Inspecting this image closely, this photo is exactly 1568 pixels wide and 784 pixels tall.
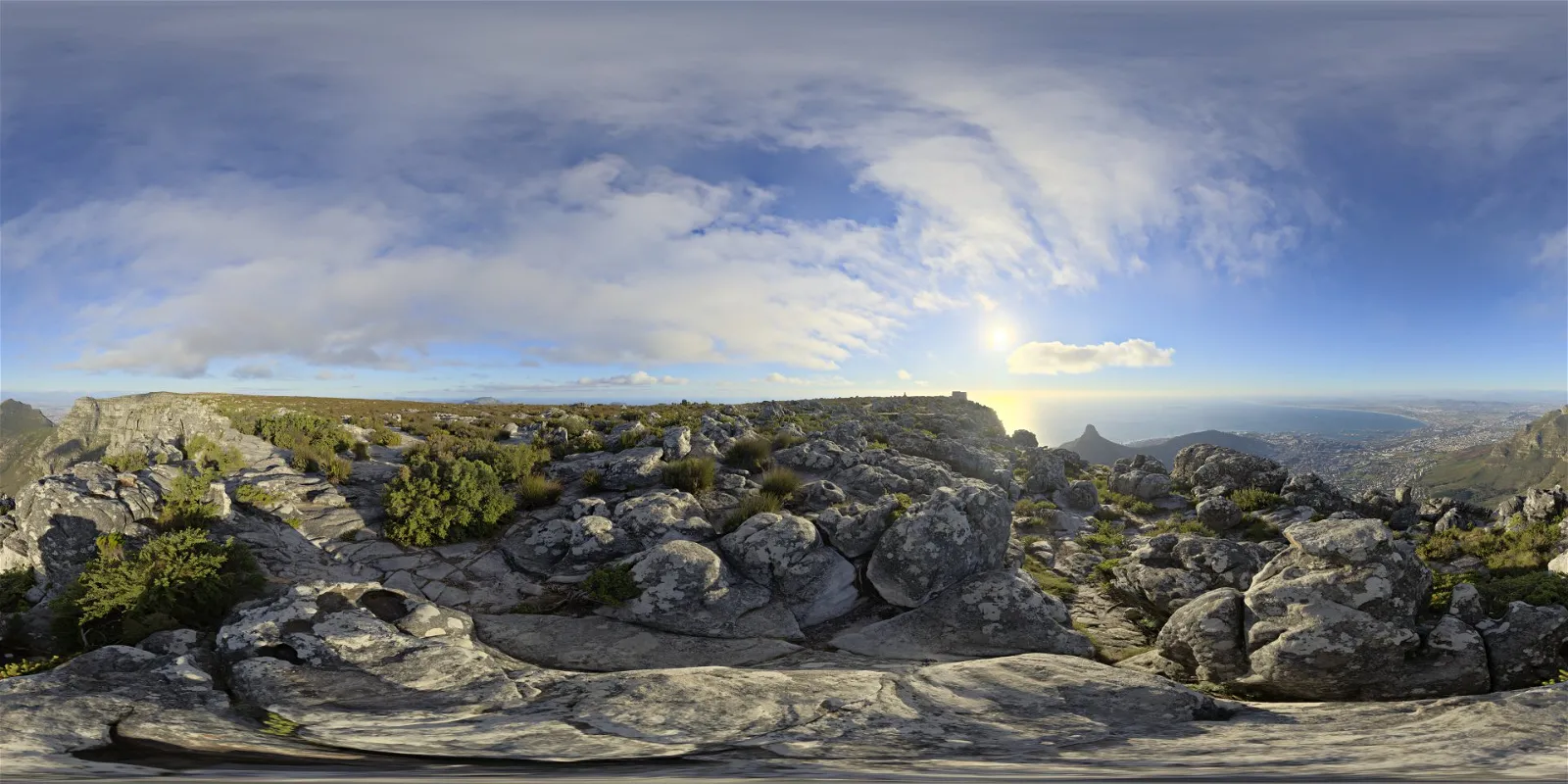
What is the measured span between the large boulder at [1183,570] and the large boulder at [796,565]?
22.4 feet

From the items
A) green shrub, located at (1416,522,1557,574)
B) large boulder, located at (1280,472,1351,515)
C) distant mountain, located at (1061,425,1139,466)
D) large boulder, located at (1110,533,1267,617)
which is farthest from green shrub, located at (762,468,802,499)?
distant mountain, located at (1061,425,1139,466)

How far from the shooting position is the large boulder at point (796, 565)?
1348 centimetres

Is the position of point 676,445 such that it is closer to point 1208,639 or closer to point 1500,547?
point 1208,639

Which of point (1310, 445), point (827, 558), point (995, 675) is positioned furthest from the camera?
point (1310, 445)

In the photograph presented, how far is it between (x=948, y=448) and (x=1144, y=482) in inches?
342

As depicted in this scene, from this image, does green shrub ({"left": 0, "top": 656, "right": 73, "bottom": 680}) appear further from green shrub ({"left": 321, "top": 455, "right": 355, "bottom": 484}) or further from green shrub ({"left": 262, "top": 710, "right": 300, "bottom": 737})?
green shrub ({"left": 321, "top": 455, "right": 355, "bottom": 484})

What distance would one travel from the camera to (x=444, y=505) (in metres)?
16.5

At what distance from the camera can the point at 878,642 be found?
1201cm

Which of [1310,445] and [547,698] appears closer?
[547,698]

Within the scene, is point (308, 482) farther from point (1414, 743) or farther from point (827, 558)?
point (1414, 743)

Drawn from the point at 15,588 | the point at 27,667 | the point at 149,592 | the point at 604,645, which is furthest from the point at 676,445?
the point at 15,588

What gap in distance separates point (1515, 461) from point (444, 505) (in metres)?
136

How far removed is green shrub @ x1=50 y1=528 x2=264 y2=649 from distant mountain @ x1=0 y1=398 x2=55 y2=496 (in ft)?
198

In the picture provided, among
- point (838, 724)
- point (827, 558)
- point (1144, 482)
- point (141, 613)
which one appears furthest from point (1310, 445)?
point (141, 613)
